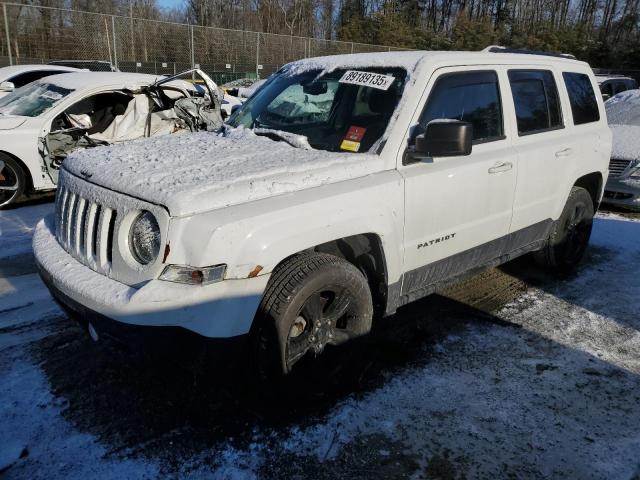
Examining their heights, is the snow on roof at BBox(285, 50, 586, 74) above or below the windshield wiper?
above

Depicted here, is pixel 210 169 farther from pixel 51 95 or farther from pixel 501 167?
pixel 51 95

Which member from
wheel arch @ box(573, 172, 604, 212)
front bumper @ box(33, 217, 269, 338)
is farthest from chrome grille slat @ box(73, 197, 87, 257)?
wheel arch @ box(573, 172, 604, 212)

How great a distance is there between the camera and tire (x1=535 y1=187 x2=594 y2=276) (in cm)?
487

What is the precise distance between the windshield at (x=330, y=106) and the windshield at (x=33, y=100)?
4446 mm

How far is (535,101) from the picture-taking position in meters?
4.26

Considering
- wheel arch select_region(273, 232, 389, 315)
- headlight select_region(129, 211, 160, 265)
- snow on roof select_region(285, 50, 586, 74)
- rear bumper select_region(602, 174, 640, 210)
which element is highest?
snow on roof select_region(285, 50, 586, 74)

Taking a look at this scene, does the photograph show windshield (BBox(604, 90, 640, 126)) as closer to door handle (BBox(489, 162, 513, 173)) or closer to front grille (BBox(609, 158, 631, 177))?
front grille (BBox(609, 158, 631, 177))

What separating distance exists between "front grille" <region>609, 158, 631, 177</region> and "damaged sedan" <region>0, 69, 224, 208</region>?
5529 millimetres

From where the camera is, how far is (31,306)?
420 centimetres

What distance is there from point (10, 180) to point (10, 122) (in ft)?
2.50

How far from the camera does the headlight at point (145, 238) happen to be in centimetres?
250

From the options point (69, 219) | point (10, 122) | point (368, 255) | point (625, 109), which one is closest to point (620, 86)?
point (625, 109)

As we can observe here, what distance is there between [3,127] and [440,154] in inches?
242

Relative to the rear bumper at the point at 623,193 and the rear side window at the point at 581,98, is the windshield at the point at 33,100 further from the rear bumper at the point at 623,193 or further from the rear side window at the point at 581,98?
the rear bumper at the point at 623,193
